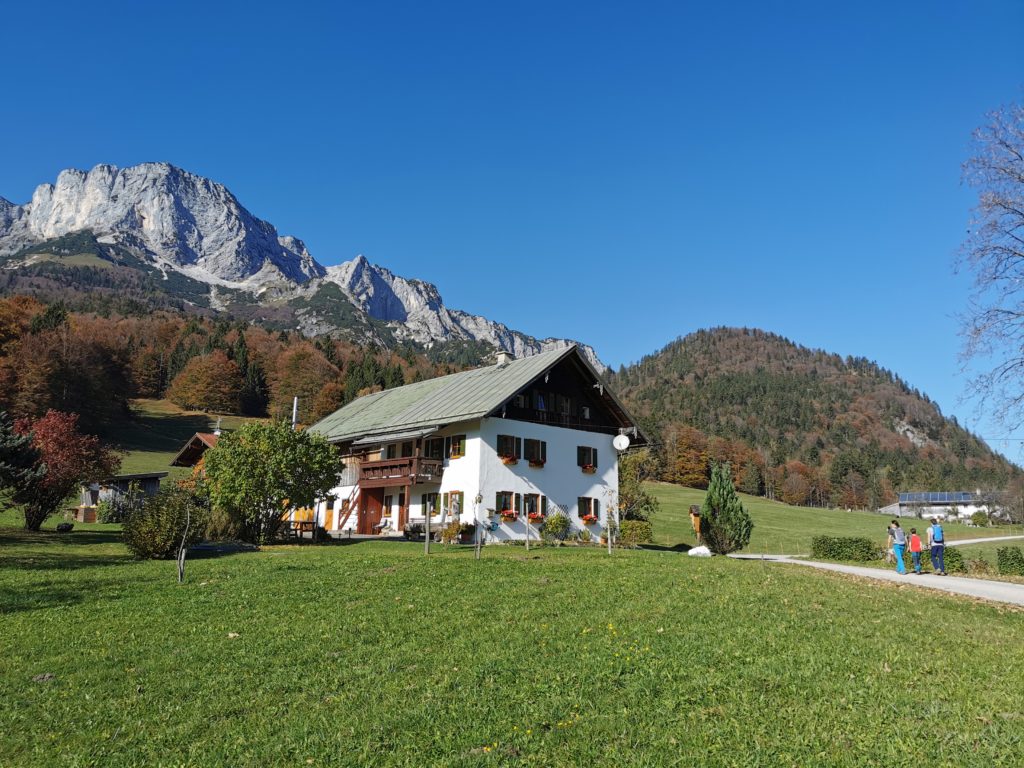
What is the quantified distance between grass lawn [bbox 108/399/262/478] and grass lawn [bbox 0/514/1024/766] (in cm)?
4866

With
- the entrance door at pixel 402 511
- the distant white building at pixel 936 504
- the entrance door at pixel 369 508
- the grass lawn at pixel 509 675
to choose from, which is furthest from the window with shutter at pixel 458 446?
the distant white building at pixel 936 504

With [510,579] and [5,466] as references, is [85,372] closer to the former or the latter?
[5,466]

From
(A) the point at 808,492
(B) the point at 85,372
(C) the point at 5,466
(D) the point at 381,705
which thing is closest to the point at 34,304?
(B) the point at 85,372

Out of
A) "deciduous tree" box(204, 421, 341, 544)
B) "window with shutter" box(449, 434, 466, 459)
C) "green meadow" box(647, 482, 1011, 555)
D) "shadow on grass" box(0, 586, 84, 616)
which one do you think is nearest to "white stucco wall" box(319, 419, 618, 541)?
"window with shutter" box(449, 434, 466, 459)

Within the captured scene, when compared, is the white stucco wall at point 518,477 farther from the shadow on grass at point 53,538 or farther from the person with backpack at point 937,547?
the person with backpack at point 937,547

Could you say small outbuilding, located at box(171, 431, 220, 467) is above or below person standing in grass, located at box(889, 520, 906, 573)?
above

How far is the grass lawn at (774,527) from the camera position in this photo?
49125 millimetres

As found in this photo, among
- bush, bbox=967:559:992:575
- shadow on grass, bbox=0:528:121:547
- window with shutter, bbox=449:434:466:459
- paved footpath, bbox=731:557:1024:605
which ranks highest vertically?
window with shutter, bbox=449:434:466:459

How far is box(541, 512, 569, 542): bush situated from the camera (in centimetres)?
3509

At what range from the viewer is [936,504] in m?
142

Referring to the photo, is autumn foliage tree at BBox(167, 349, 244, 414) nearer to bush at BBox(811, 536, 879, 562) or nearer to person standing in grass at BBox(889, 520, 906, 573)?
bush at BBox(811, 536, 879, 562)

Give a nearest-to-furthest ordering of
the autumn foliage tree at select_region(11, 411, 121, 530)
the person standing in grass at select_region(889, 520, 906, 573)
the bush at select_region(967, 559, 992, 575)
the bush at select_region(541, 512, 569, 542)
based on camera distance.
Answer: the person standing in grass at select_region(889, 520, 906, 573) < the bush at select_region(967, 559, 992, 575) < the autumn foliage tree at select_region(11, 411, 121, 530) < the bush at select_region(541, 512, 569, 542)

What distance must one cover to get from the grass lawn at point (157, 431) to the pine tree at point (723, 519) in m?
42.4

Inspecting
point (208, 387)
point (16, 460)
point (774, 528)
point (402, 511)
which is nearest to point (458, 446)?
point (402, 511)
